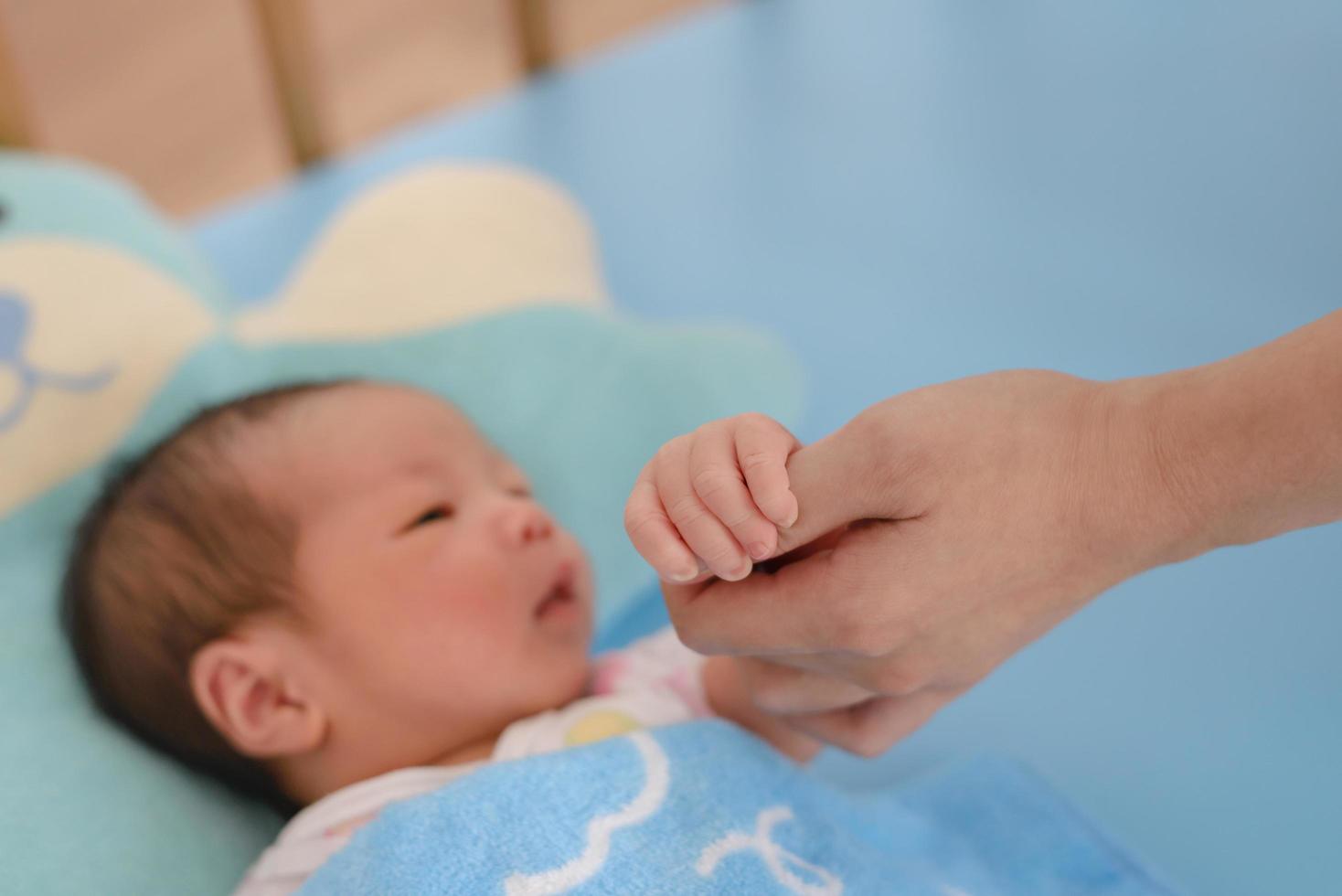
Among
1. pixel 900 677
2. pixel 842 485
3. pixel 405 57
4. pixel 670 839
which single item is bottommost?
pixel 670 839

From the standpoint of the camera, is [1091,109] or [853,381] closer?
[853,381]

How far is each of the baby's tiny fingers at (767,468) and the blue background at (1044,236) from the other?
0.10 m

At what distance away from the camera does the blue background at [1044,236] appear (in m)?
0.88

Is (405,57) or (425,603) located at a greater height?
(405,57)

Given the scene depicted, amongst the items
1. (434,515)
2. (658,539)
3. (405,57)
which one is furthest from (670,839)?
(405,57)

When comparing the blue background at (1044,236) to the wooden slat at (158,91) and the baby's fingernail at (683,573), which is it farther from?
the wooden slat at (158,91)

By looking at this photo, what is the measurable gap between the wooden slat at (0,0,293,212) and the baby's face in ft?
5.16

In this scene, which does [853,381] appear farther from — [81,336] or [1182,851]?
[81,336]

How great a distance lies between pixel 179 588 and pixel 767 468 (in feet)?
1.68

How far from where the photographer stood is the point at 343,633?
85 centimetres

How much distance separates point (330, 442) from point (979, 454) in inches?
20.8

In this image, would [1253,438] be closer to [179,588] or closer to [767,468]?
[767,468]

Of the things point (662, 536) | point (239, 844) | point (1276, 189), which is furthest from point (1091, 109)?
point (239, 844)

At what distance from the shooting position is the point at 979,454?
563 mm
